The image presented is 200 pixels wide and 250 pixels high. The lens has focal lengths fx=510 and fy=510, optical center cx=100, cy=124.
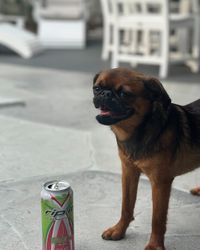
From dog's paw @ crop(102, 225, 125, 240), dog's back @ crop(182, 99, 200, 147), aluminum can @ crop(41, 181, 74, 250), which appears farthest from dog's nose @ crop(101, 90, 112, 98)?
dog's paw @ crop(102, 225, 125, 240)

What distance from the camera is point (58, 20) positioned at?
10367mm

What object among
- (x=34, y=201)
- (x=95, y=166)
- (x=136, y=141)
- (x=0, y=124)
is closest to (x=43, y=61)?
(x=0, y=124)

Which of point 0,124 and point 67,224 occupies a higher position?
point 67,224

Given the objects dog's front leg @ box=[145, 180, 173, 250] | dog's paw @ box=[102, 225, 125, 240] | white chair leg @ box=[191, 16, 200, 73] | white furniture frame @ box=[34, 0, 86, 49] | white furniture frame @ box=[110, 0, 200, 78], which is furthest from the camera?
white furniture frame @ box=[34, 0, 86, 49]

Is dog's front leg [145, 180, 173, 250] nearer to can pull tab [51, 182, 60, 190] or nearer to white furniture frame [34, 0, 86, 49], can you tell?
can pull tab [51, 182, 60, 190]

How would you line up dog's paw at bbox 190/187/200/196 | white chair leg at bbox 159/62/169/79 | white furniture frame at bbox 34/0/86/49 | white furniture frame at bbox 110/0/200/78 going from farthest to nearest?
white furniture frame at bbox 34/0/86/49 < white chair leg at bbox 159/62/169/79 < white furniture frame at bbox 110/0/200/78 < dog's paw at bbox 190/187/200/196

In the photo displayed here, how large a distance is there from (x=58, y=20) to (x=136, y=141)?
8.37 metres

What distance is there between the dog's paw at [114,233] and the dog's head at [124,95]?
736 mm

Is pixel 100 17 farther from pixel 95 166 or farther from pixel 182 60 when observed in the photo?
pixel 95 166

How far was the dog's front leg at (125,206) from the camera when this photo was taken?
2.66m

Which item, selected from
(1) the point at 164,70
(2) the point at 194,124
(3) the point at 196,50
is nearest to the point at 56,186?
(2) the point at 194,124

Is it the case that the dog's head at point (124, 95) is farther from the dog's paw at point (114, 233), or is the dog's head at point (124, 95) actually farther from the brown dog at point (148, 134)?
the dog's paw at point (114, 233)

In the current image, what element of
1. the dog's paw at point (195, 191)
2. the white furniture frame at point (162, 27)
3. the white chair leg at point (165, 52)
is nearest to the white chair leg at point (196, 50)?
the white furniture frame at point (162, 27)

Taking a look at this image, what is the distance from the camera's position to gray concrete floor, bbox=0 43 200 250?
9.11 ft
